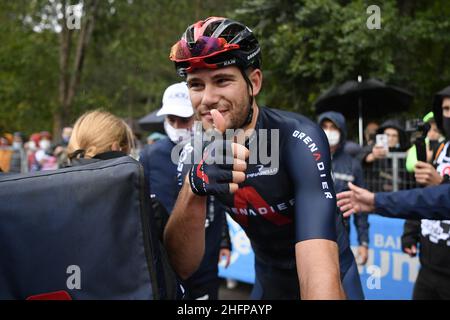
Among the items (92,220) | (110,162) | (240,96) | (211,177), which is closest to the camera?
(92,220)

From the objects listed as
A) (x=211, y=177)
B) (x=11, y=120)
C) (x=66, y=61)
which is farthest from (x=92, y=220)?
(x=11, y=120)

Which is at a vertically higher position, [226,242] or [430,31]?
[430,31]

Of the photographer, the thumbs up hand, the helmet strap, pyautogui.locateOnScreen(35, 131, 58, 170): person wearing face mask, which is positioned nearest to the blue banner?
the photographer

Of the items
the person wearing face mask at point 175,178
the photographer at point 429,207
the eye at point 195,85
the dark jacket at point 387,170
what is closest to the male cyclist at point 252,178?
the eye at point 195,85

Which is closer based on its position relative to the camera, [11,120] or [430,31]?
[430,31]

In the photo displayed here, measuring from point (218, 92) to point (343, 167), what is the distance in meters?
3.43

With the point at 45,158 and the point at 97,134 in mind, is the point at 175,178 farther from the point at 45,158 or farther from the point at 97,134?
the point at 45,158

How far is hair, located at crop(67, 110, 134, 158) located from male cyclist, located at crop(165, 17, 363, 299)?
16.6 inches

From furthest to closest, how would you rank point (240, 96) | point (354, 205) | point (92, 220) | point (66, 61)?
point (66, 61) < point (354, 205) < point (240, 96) < point (92, 220)

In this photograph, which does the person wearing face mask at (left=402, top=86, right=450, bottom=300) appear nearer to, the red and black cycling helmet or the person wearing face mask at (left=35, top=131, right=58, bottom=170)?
the red and black cycling helmet
